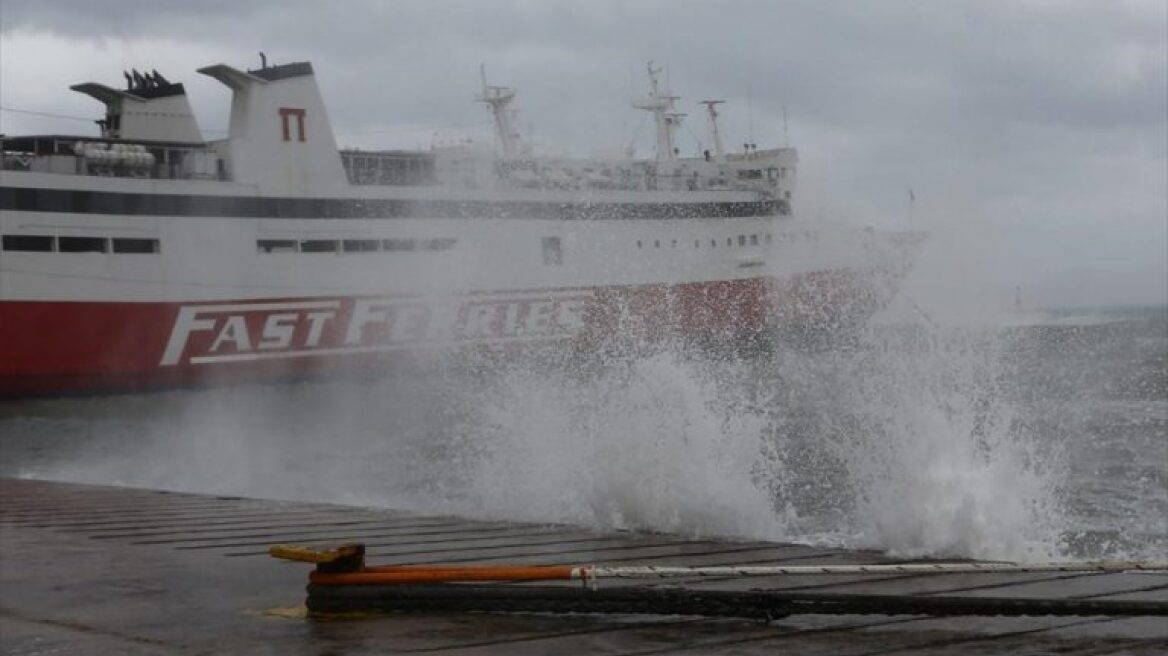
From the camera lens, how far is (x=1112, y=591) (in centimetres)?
564

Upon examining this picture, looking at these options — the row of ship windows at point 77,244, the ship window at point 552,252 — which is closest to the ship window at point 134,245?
the row of ship windows at point 77,244

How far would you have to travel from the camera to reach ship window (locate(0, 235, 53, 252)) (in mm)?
28969

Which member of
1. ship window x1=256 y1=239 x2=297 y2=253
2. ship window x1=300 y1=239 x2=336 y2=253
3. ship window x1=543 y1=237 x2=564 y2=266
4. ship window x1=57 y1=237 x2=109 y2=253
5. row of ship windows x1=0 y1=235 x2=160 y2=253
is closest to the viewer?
row of ship windows x1=0 y1=235 x2=160 y2=253

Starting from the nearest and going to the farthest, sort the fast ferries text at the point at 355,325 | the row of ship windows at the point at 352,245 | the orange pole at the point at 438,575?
1. the orange pole at the point at 438,575
2. the fast ferries text at the point at 355,325
3. the row of ship windows at the point at 352,245

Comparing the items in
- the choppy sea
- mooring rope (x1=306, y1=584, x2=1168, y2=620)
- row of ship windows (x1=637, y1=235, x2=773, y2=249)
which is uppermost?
row of ship windows (x1=637, y1=235, x2=773, y2=249)

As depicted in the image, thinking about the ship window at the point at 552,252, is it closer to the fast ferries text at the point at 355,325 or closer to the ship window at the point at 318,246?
the fast ferries text at the point at 355,325

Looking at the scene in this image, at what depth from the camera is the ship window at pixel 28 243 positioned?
29.0 meters

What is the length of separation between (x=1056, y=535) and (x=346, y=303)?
25.4 meters

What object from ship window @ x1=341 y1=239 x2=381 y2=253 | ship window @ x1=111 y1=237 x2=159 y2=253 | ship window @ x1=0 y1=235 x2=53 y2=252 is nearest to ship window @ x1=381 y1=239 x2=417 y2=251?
ship window @ x1=341 y1=239 x2=381 y2=253

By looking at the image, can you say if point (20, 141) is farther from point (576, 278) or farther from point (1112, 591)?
point (1112, 591)

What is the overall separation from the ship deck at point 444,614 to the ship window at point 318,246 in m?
26.0

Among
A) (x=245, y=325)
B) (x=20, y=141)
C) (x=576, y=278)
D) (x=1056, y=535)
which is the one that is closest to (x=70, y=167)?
(x=20, y=141)

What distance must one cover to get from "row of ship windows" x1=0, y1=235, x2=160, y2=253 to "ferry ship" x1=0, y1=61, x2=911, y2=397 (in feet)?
0.15

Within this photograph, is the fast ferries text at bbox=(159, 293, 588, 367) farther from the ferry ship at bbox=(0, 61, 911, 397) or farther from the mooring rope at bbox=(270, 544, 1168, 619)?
the mooring rope at bbox=(270, 544, 1168, 619)
